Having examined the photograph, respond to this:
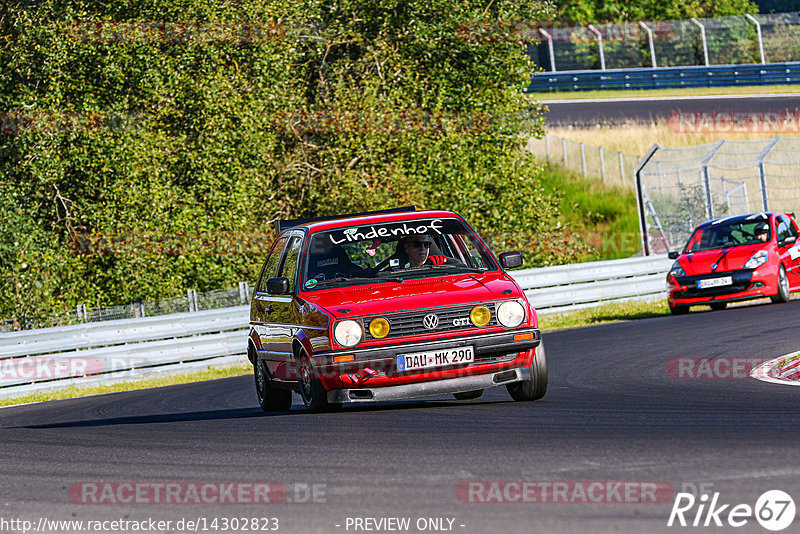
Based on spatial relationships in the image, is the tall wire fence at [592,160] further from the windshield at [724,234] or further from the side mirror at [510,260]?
the side mirror at [510,260]

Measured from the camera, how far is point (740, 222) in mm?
21641

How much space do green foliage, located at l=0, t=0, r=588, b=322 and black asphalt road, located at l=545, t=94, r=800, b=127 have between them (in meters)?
14.7

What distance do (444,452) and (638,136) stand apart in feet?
119

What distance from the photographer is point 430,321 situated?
9375 millimetres

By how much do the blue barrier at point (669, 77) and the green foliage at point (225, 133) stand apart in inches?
808

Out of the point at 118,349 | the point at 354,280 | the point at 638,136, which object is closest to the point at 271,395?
the point at 354,280

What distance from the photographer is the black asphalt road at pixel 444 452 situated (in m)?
5.75

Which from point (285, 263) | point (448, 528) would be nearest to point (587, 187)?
point (285, 263)

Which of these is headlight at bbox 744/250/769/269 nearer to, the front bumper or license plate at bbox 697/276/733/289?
license plate at bbox 697/276/733/289

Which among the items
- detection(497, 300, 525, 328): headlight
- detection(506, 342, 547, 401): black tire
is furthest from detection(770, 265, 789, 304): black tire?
detection(497, 300, 525, 328): headlight

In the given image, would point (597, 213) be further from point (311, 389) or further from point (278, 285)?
point (311, 389)

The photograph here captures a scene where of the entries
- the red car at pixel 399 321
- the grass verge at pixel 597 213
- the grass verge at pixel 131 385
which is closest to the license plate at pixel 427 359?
the red car at pixel 399 321

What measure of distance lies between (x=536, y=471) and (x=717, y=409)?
103 inches

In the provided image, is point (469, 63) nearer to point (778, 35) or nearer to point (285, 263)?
point (285, 263)
